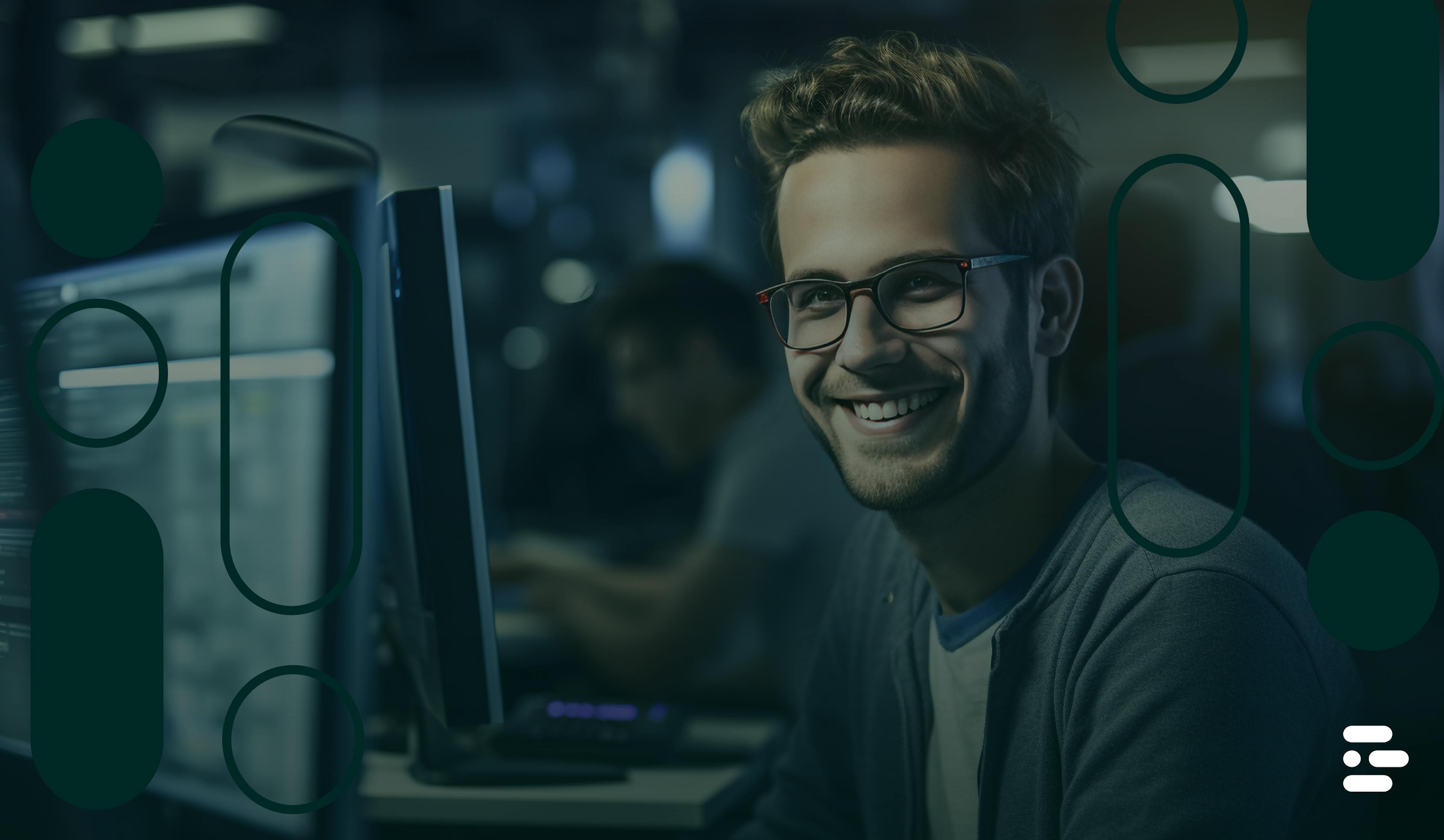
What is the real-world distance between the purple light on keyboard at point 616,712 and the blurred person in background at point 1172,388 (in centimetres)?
61

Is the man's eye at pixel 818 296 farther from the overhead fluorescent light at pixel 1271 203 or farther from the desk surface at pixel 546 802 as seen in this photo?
the desk surface at pixel 546 802

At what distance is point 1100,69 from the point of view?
2.39 ft

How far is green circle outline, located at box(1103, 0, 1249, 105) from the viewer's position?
0.71 metres

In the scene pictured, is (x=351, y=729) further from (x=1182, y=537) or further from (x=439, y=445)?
(x=1182, y=537)

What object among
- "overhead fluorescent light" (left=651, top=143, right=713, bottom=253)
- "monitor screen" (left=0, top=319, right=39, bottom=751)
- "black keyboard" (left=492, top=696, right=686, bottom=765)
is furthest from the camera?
"overhead fluorescent light" (left=651, top=143, right=713, bottom=253)

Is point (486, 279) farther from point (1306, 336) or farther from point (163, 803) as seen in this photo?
point (1306, 336)

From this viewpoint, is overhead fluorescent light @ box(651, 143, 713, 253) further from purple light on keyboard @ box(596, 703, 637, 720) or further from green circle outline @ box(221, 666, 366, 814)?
green circle outline @ box(221, 666, 366, 814)

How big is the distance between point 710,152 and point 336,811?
0.84 metres

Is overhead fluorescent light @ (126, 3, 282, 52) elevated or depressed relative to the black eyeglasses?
elevated

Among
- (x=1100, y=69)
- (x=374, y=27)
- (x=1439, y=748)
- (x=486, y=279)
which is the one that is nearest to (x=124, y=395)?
(x=374, y=27)

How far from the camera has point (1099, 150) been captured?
2.42ft

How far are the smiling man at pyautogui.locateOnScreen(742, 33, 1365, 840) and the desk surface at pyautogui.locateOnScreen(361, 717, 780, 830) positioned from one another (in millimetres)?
309

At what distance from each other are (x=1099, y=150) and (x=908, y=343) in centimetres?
22

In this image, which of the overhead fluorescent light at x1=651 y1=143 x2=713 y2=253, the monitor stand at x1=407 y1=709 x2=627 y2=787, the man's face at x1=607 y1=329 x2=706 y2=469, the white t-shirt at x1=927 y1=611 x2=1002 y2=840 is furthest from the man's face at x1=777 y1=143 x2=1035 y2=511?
the man's face at x1=607 y1=329 x2=706 y2=469
